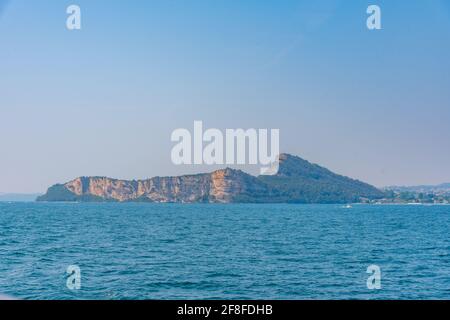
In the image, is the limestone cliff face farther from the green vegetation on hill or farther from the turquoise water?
the turquoise water

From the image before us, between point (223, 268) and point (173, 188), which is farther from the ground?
point (173, 188)

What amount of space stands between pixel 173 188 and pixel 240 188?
1305cm

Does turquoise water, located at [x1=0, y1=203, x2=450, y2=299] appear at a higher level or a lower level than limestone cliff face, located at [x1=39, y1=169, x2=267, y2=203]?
lower

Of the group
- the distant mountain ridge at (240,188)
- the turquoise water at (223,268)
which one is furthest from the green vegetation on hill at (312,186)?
the turquoise water at (223,268)

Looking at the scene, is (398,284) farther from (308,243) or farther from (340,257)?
(308,243)

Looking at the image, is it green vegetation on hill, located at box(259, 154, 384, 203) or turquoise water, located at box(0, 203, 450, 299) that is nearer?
turquoise water, located at box(0, 203, 450, 299)

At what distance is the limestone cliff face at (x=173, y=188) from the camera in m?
62.3

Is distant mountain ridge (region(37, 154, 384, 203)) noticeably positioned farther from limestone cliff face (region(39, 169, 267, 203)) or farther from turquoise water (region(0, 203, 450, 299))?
Answer: turquoise water (region(0, 203, 450, 299))

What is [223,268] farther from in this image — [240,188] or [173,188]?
[173,188]

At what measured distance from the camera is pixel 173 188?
7344 centimetres

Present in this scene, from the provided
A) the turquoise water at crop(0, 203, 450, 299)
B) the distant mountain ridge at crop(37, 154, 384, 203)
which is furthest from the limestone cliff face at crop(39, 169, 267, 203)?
the turquoise water at crop(0, 203, 450, 299)

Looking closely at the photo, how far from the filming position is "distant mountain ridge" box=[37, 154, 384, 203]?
6228 cm

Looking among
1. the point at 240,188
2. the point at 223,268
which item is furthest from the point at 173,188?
the point at 223,268
